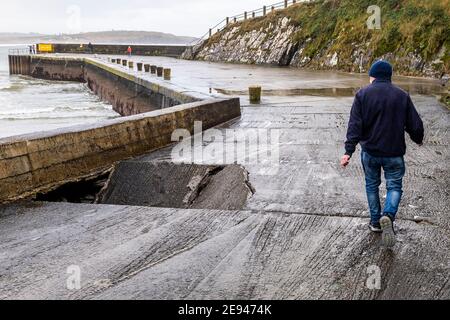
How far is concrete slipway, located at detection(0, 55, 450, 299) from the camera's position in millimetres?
3928

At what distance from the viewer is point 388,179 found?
15.2ft

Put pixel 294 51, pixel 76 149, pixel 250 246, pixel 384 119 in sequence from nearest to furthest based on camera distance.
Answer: pixel 384 119
pixel 250 246
pixel 76 149
pixel 294 51

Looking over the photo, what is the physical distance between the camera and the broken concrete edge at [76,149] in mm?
6418

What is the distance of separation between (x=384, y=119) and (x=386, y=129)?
0.08 meters

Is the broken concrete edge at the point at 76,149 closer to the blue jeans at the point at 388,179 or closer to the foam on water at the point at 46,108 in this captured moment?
the blue jeans at the point at 388,179

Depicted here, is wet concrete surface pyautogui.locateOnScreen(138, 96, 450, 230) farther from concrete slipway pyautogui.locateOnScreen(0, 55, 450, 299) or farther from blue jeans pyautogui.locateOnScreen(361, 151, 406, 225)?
blue jeans pyautogui.locateOnScreen(361, 151, 406, 225)

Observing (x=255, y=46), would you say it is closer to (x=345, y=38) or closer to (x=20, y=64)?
(x=345, y=38)

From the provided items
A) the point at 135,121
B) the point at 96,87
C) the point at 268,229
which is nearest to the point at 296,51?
the point at 96,87

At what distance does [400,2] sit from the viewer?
28438 millimetres

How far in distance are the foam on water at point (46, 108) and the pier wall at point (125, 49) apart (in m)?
20.3

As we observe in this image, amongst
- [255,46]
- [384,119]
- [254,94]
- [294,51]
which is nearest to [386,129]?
[384,119]
